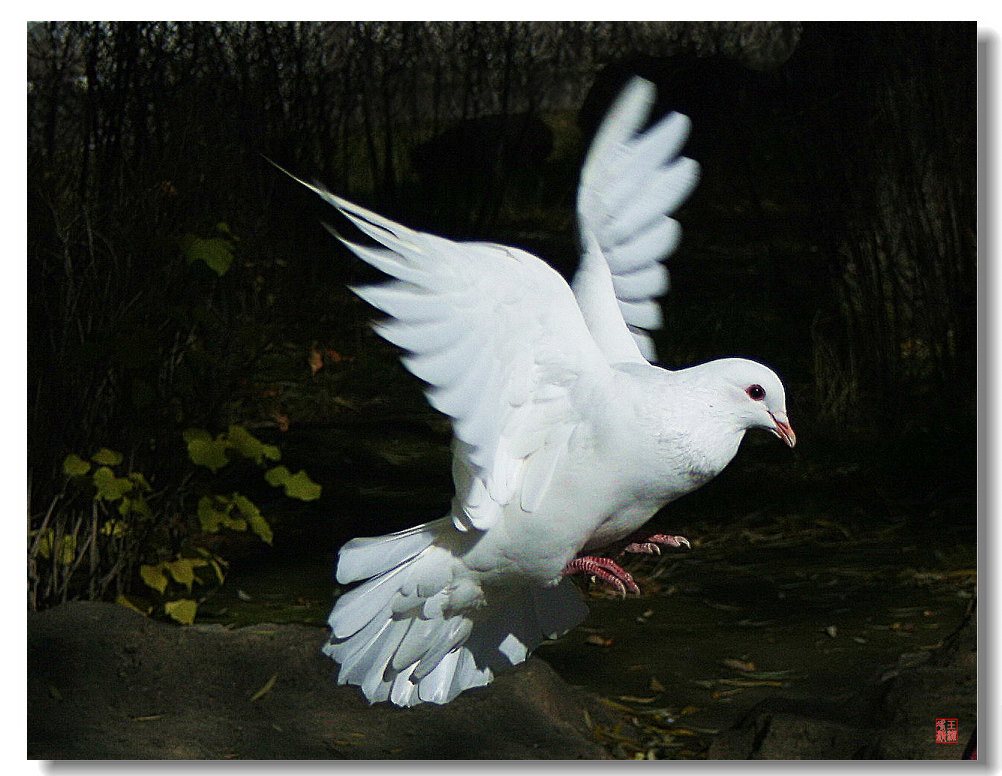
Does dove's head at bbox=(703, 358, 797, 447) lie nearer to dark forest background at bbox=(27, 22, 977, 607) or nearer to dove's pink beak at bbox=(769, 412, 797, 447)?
→ dove's pink beak at bbox=(769, 412, 797, 447)

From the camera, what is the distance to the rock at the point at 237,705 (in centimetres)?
194

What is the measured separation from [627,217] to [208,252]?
67 centimetres

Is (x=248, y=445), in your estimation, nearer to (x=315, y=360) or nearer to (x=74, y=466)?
(x=315, y=360)

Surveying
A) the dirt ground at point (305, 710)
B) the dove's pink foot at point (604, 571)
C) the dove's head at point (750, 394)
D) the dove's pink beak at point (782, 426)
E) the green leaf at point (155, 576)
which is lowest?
the dirt ground at point (305, 710)

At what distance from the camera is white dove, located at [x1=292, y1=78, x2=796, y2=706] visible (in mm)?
1479

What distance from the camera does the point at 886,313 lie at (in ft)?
6.68

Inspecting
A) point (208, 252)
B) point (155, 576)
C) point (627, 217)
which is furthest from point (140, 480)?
point (627, 217)

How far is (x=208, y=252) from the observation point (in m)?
1.96

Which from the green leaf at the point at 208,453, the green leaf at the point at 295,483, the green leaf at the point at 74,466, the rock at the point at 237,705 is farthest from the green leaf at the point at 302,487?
the green leaf at the point at 74,466

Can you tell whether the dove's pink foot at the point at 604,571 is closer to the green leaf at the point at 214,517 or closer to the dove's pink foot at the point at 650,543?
the dove's pink foot at the point at 650,543

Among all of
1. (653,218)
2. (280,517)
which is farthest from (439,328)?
(280,517)

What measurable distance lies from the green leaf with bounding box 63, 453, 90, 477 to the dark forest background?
26 millimetres

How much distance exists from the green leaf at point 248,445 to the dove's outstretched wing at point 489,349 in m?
0.42

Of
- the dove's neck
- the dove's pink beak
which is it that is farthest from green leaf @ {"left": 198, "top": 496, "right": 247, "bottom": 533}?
the dove's pink beak
